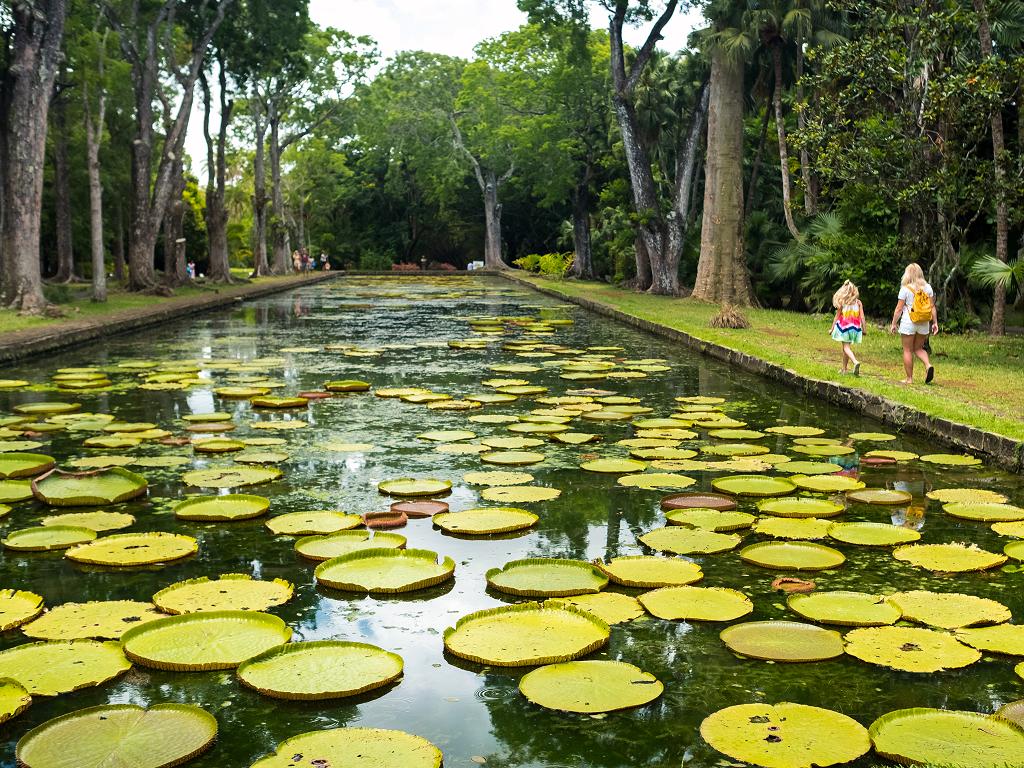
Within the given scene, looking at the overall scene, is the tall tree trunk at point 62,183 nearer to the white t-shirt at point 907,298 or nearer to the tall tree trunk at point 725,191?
the tall tree trunk at point 725,191

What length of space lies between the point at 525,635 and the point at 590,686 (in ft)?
1.50

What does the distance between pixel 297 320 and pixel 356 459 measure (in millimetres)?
13279

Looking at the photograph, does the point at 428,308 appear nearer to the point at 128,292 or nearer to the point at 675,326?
the point at 128,292

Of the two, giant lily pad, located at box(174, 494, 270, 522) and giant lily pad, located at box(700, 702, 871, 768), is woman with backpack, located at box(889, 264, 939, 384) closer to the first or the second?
giant lily pad, located at box(174, 494, 270, 522)

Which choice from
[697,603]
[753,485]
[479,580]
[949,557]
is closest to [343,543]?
[479,580]

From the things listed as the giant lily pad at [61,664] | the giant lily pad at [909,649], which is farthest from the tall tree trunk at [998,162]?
the giant lily pad at [61,664]

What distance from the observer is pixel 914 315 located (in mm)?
9586

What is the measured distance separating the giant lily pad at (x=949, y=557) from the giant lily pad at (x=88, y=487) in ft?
13.0

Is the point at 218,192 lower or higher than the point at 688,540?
higher

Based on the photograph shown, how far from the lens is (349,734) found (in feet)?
9.65

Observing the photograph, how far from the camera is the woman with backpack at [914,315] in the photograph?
9578 mm

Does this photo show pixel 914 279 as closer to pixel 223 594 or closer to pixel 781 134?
pixel 223 594

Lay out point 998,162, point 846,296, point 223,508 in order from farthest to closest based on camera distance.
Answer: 1. point 998,162
2. point 846,296
3. point 223,508

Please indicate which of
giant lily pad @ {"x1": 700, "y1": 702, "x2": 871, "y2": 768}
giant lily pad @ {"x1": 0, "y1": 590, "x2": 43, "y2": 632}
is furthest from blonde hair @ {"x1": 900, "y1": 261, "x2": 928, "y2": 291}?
giant lily pad @ {"x1": 0, "y1": 590, "x2": 43, "y2": 632}
